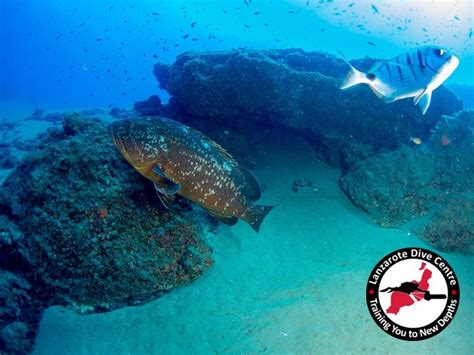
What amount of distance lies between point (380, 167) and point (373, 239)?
7.30 ft

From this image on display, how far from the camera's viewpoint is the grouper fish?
11.9 feet

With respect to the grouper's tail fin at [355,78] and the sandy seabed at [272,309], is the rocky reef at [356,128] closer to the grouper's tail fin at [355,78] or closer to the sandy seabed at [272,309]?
the sandy seabed at [272,309]

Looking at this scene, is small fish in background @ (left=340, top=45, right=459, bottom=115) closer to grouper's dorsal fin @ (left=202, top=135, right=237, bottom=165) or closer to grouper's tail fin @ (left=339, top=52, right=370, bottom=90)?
grouper's tail fin @ (left=339, top=52, right=370, bottom=90)

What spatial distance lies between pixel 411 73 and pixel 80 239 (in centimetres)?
481

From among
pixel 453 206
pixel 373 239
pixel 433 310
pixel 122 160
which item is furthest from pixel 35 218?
pixel 453 206

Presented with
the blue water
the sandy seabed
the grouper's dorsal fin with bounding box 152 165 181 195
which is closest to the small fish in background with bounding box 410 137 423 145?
the sandy seabed

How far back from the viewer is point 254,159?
9.30 m

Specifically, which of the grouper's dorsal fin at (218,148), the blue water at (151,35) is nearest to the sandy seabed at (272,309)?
the grouper's dorsal fin at (218,148)

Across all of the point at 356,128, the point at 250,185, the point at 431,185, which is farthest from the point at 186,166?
the point at 431,185

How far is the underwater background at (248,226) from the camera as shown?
157 inches

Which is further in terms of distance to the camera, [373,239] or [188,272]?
[373,239]

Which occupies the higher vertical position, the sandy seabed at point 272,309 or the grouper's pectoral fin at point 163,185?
the grouper's pectoral fin at point 163,185

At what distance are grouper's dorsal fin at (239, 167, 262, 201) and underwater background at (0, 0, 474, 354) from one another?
4.18 feet

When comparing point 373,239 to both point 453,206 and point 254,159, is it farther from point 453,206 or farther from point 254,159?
point 254,159
